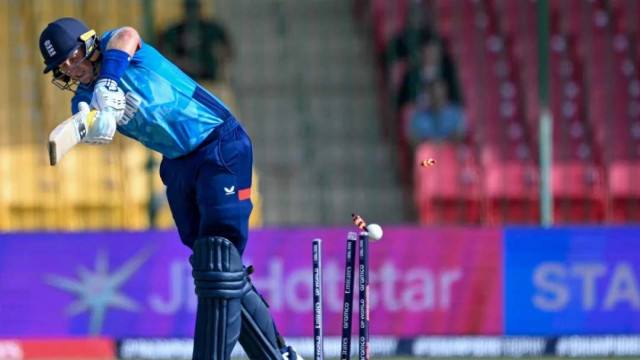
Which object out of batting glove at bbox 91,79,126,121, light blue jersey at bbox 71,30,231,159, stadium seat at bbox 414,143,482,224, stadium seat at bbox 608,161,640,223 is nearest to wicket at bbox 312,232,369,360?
light blue jersey at bbox 71,30,231,159

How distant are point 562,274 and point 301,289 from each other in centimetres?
187

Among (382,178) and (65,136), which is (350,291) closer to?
(65,136)

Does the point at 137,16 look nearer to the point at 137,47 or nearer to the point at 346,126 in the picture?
the point at 346,126

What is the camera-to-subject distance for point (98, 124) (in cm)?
526

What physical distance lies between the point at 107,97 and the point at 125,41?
312mm

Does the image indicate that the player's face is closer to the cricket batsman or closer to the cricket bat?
the cricket batsman


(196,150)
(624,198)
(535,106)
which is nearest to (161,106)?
(196,150)

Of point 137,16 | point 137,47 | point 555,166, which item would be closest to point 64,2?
point 137,16

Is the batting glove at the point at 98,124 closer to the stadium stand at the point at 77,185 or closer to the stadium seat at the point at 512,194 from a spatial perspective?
the stadium stand at the point at 77,185

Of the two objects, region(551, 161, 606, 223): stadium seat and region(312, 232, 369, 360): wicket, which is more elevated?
region(551, 161, 606, 223): stadium seat

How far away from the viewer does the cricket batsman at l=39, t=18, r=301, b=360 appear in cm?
555

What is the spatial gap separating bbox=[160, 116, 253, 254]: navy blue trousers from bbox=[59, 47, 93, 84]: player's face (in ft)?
1.80

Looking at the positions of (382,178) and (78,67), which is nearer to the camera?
(78,67)

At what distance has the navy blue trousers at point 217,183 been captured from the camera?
18.7ft
